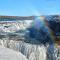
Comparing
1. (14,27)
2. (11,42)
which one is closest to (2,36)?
(11,42)

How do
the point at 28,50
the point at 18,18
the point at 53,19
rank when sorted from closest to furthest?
the point at 53,19 < the point at 18,18 < the point at 28,50

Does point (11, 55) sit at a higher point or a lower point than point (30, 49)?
lower

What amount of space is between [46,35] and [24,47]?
58 cm

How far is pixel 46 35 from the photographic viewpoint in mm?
3699

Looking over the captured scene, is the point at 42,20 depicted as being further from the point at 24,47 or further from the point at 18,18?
the point at 24,47

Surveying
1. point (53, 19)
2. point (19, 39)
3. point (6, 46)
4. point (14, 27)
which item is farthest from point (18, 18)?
point (6, 46)

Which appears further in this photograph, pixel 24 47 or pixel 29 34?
pixel 24 47

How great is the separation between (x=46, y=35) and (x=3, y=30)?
0.88 m

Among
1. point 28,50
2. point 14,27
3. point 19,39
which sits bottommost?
point 28,50

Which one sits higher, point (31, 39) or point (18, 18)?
point (18, 18)

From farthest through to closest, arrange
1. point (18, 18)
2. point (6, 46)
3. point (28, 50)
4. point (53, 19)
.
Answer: point (6, 46), point (28, 50), point (18, 18), point (53, 19)

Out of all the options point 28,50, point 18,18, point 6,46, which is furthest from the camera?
point 6,46

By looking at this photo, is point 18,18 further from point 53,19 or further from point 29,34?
point 53,19

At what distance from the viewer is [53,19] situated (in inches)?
129
